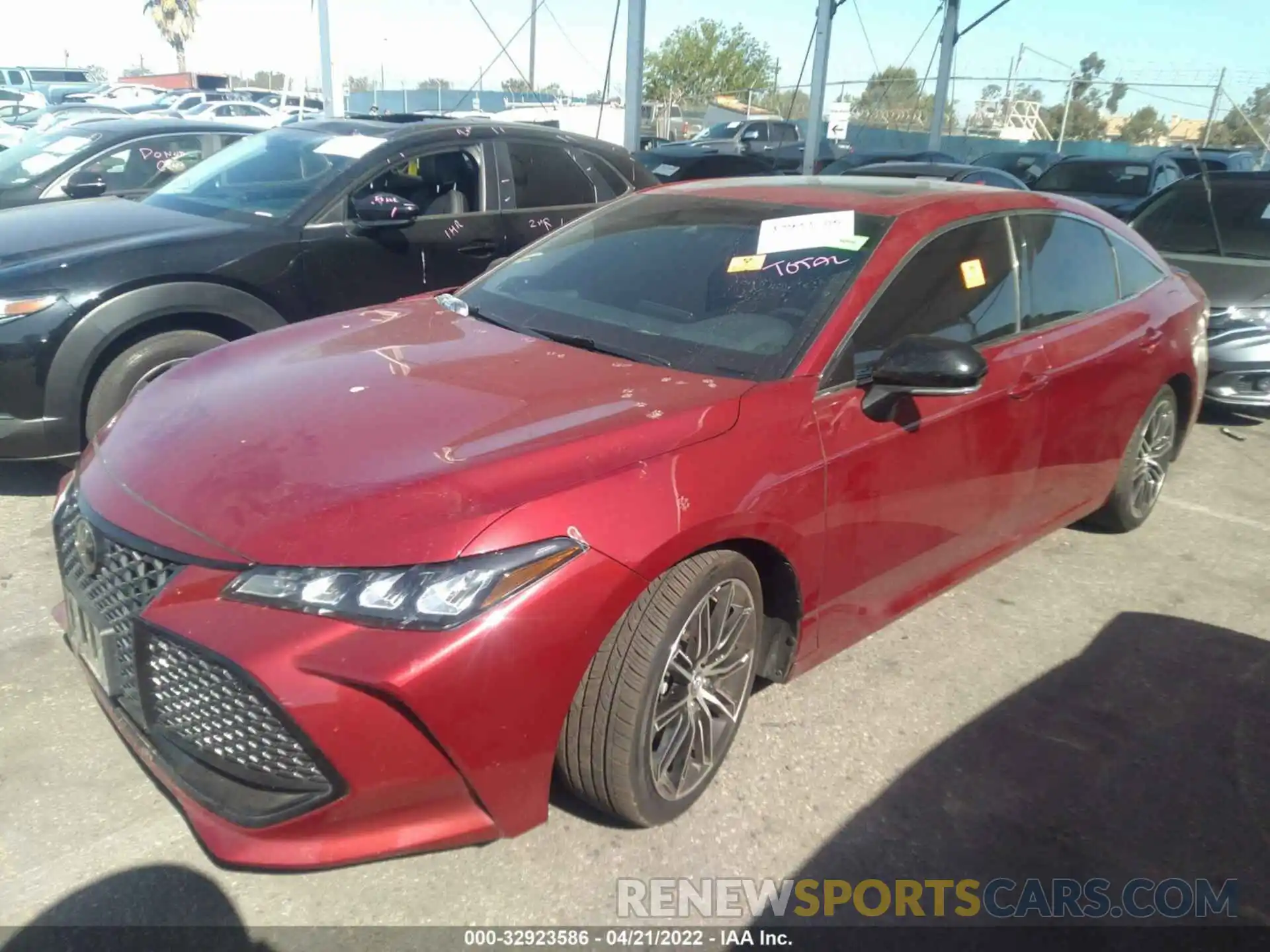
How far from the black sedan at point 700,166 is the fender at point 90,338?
8.98 m

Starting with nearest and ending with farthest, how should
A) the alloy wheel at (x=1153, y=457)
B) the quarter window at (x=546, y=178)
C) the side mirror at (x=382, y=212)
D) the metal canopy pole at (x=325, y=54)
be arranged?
the alloy wheel at (x=1153, y=457)
the side mirror at (x=382, y=212)
the quarter window at (x=546, y=178)
the metal canopy pole at (x=325, y=54)

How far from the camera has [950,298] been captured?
3.26 meters

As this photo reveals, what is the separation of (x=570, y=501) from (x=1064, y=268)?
2590 millimetres

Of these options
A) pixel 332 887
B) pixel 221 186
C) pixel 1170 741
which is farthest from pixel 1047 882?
pixel 221 186

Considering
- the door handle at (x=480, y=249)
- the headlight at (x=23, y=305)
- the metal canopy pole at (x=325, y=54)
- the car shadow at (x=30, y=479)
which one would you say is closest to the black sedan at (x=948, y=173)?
the door handle at (x=480, y=249)

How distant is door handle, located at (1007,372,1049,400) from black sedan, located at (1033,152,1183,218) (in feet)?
31.0

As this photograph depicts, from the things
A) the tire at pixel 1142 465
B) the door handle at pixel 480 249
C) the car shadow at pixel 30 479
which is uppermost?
the door handle at pixel 480 249

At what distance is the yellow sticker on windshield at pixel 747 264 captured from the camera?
125 inches

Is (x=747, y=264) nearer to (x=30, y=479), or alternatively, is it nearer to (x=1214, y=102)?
(x=30, y=479)

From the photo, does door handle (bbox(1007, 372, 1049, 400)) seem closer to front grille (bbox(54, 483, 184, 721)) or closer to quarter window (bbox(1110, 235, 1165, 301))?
quarter window (bbox(1110, 235, 1165, 301))

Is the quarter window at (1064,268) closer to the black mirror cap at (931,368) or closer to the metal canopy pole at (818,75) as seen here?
the black mirror cap at (931,368)

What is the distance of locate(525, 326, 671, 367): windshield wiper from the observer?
2922 millimetres

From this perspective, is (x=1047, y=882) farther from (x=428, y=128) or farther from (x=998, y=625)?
(x=428, y=128)

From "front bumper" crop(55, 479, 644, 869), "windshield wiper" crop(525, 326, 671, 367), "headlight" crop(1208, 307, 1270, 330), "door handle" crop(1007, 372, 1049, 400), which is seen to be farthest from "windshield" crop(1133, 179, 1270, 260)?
"front bumper" crop(55, 479, 644, 869)
